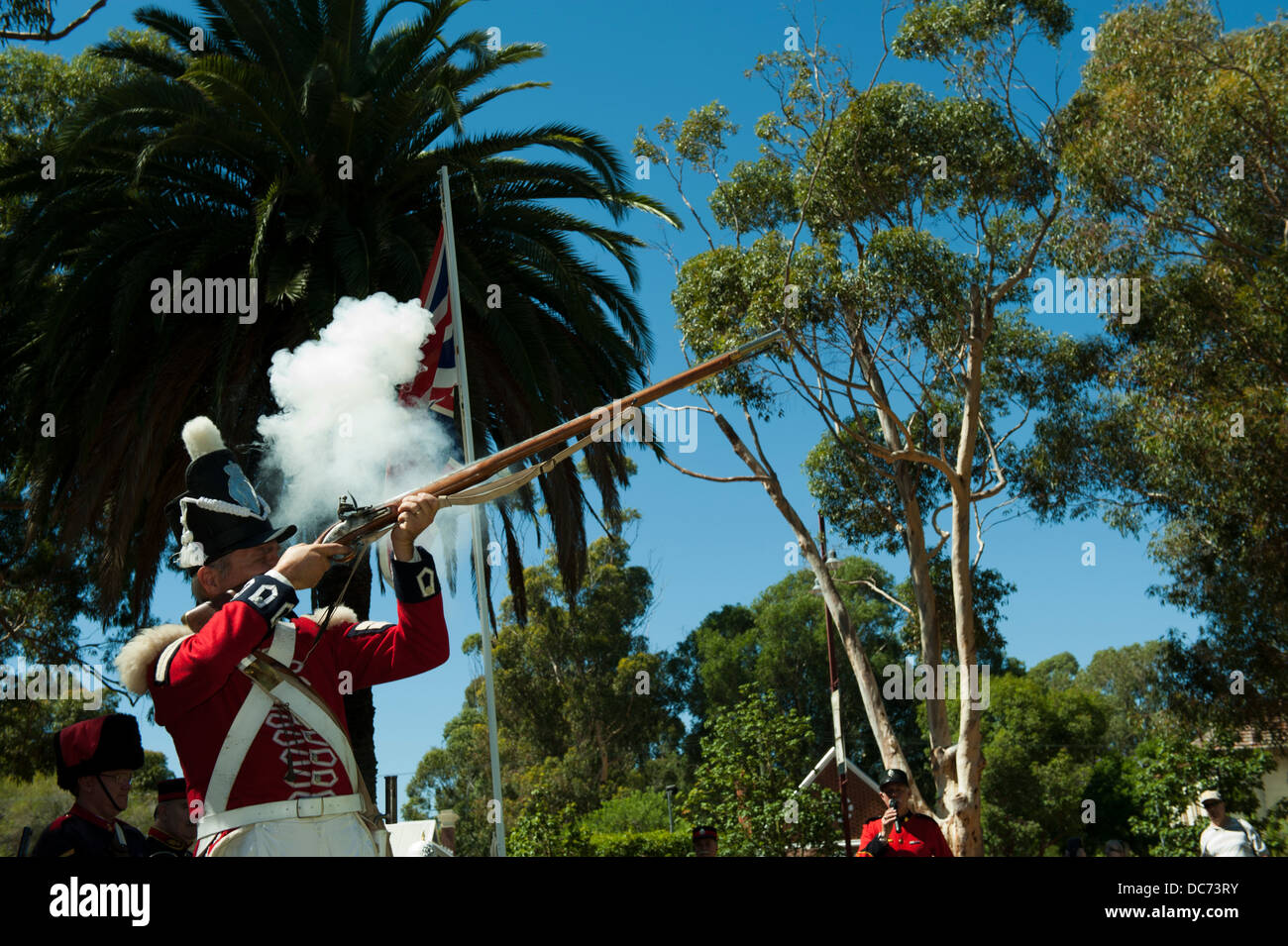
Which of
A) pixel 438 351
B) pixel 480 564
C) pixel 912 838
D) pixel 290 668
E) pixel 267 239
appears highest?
pixel 267 239

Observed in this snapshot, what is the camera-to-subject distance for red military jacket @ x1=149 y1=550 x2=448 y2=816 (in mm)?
3617

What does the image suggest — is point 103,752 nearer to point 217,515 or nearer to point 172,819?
point 217,515

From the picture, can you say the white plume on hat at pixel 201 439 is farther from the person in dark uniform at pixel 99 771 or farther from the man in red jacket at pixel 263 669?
the person in dark uniform at pixel 99 771

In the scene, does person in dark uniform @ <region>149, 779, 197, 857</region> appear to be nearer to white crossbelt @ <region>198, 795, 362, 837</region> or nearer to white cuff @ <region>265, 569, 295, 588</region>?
white crossbelt @ <region>198, 795, 362, 837</region>

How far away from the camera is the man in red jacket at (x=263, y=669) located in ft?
12.1

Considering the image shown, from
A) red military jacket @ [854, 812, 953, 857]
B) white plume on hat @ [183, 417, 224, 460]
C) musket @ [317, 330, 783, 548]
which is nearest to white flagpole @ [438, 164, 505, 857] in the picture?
red military jacket @ [854, 812, 953, 857]

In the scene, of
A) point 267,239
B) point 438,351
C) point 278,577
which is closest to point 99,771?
point 278,577

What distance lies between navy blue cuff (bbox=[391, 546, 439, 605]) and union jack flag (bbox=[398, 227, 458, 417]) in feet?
17.7

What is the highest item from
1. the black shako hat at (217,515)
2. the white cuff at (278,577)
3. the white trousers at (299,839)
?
the black shako hat at (217,515)

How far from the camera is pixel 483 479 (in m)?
4.45

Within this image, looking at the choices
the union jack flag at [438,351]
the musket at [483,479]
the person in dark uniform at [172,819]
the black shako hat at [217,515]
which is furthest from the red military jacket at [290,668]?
the union jack flag at [438,351]

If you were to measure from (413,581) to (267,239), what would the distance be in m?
10.4

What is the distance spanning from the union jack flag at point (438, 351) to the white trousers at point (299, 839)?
5.94 meters
